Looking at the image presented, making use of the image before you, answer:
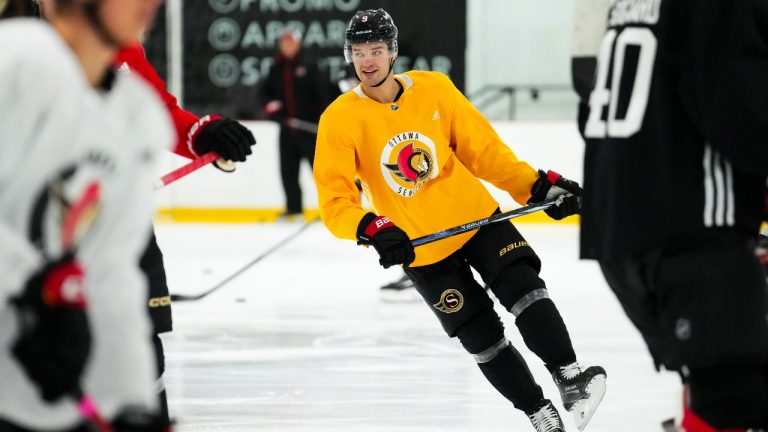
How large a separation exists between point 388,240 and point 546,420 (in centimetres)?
53

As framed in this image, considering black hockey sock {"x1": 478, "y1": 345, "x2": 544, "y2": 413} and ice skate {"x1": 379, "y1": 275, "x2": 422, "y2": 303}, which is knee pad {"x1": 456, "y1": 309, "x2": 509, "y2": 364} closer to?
black hockey sock {"x1": 478, "y1": 345, "x2": 544, "y2": 413}

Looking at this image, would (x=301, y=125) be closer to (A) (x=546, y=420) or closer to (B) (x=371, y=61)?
(B) (x=371, y=61)

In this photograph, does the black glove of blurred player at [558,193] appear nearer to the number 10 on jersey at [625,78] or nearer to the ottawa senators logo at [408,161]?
the ottawa senators logo at [408,161]

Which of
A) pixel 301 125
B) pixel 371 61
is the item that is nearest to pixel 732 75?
pixel 371 61

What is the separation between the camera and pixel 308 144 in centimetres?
854

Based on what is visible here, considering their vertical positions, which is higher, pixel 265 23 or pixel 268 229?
pixel 265 23

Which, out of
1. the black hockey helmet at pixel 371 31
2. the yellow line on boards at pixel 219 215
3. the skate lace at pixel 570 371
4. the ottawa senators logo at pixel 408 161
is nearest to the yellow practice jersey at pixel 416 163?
the ottawa senators logo at pixel 408 161

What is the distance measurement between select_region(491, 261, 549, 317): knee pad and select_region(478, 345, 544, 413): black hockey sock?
10 cm

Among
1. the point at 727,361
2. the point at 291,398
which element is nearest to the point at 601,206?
the point at 727,361

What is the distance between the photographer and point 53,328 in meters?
1.18

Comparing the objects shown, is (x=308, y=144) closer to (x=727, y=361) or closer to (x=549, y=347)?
(x=549, y=347)

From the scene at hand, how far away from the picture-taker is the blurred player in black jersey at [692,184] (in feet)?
5.34

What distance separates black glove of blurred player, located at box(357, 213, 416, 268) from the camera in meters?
2.59

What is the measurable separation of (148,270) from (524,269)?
0.86 metres
